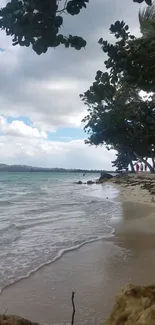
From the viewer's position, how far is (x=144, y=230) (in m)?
10.8

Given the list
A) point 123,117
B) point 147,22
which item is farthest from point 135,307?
point 123,117

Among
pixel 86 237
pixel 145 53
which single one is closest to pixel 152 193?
pixel 86 237

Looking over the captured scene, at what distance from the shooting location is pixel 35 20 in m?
2.91

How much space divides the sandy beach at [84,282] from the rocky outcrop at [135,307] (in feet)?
5.02

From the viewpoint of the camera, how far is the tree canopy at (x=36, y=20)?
Result: 110 inches

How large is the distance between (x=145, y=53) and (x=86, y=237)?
522 centimetres

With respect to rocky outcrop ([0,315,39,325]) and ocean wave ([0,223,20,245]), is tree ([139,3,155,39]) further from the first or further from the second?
rocky outcrop ([0,315,39,325])

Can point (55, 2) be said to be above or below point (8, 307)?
above

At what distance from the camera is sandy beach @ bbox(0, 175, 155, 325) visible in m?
4.52

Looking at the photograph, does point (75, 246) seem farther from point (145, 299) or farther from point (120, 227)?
point (145, 299)

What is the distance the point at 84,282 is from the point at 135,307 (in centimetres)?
332

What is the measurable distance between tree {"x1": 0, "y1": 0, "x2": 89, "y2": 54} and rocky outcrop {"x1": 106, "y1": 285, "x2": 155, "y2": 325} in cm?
214

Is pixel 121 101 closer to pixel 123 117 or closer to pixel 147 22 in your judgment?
pixel 123 117

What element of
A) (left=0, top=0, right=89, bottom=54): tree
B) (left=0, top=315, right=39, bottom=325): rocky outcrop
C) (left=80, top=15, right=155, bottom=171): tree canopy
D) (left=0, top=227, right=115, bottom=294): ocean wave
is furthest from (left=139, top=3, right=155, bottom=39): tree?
(left=0, top=315, right=39, bottom=325): rocky outcrop
